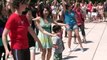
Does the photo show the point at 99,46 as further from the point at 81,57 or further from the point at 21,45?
the point at 21,45

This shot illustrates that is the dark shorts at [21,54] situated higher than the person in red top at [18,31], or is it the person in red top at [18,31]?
the person in red top at [18,31]

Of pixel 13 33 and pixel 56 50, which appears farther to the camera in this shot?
pixel 56 50

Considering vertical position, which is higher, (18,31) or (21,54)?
(18,31)

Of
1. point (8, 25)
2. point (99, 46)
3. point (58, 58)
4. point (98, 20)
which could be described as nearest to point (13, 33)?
point (8, 25)

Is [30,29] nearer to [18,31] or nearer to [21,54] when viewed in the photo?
[18,31]

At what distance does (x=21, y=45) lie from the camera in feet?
18.8

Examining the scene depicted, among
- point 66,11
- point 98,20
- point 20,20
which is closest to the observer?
point 20,20

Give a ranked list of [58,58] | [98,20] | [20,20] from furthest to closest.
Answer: [98,20] → [58,58] → [20,20]

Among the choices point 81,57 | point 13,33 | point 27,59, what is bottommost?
point 81,57

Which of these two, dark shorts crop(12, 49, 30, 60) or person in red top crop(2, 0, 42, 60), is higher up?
person in red top crop(2, 0, 42, 60)

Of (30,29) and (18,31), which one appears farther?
(30,29)

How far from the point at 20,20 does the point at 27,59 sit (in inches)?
24.6

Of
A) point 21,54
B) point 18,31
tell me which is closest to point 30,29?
point 18,31

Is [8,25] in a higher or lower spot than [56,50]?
higher
